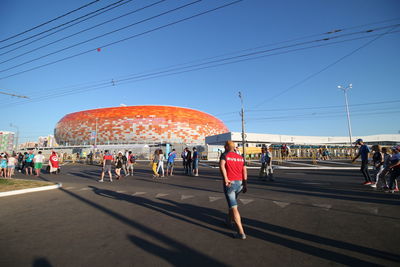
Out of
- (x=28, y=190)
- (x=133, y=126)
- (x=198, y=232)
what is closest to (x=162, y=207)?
(x=198, y=232)

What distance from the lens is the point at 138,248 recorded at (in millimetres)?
2979

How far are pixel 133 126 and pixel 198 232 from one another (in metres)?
73.4

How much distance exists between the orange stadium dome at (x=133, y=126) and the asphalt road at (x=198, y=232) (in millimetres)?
68072

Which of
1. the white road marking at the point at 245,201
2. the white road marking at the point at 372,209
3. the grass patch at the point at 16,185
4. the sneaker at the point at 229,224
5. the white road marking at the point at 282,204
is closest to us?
the sneaker at the point at 229,224

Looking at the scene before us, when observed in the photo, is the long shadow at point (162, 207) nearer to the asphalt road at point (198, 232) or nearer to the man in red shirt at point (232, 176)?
the asphalt road at point (198, 232)

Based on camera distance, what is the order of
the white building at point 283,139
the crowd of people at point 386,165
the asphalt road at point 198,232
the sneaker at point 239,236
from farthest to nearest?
1. the white building at point 283,139
2. the crowd of people at point 386,165
3. the sneaker at point 239,236
4. the asphalt road at point 198,232

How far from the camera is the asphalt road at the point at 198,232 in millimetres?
2645

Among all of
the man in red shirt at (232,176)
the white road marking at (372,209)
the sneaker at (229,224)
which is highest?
the man in red shirt at (232,176)

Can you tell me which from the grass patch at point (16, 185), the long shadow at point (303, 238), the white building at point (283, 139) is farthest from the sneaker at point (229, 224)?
the white building at point (283, 139)

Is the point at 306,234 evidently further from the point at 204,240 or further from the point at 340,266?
the point at 204,240

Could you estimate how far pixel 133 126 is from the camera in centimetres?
7256

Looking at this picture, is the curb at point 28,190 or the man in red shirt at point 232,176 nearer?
the man in red shirt at point 232,176

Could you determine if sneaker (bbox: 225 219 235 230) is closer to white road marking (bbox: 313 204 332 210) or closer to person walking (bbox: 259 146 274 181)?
white road marking (bbox: 313 204 332 210)

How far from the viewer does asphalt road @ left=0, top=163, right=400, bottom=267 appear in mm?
2645
